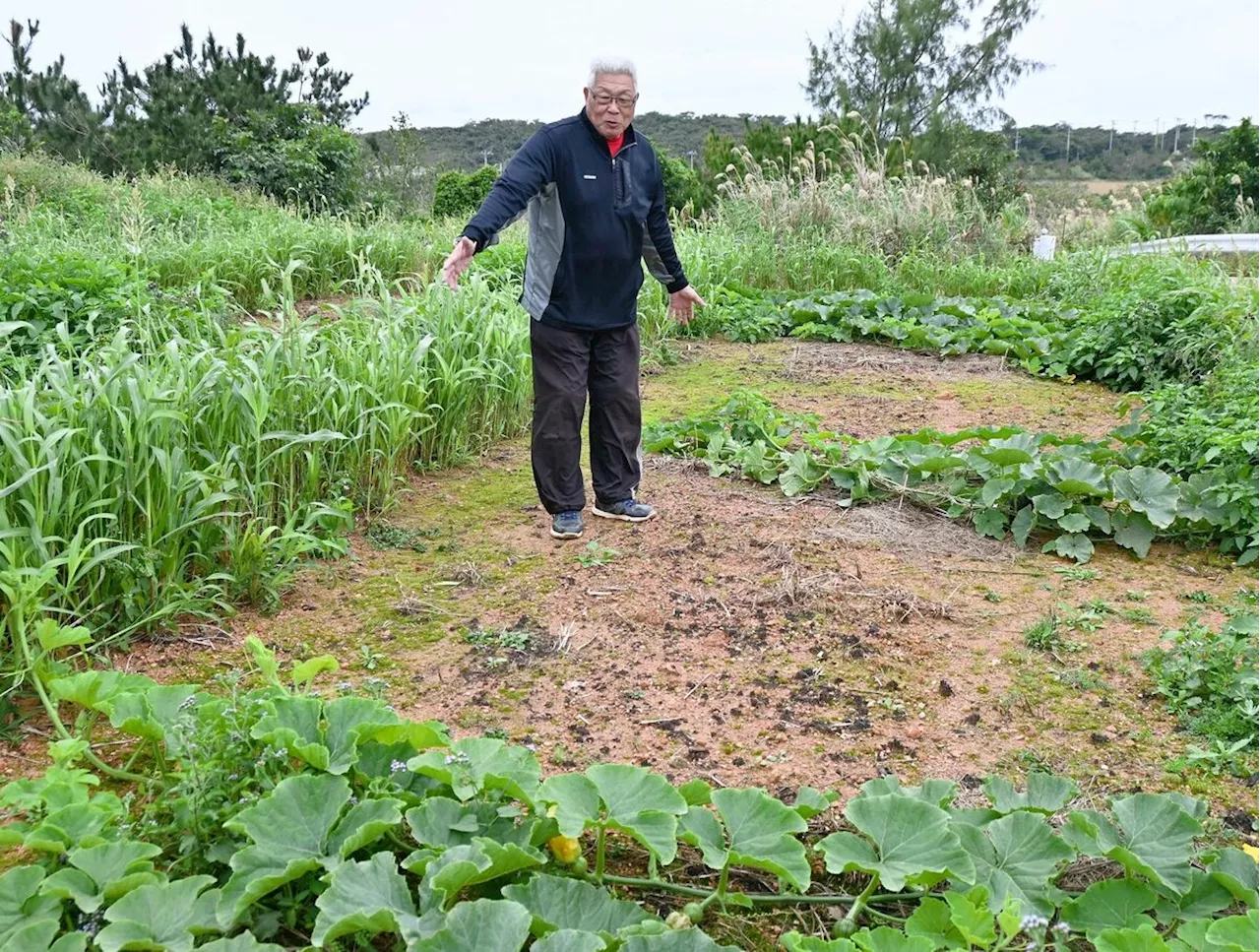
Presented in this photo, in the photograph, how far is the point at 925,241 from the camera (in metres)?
9.57

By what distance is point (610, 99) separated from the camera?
3.23 meters

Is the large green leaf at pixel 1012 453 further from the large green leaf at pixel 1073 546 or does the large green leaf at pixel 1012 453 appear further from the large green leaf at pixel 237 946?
the large green leaf at pixel 237 946

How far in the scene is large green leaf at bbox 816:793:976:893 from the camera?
156 centimetres

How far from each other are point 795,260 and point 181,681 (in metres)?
7.30

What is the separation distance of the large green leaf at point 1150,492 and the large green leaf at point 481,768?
8.29ft

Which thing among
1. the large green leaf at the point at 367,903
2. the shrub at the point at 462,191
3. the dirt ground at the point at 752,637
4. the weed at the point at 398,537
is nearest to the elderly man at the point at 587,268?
the dirt ground at the point at 752,637

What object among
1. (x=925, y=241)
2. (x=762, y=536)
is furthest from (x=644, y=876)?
(x=925, y=241)

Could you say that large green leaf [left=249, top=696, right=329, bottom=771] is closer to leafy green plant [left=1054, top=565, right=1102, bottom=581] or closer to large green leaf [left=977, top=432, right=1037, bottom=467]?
leafy green plant [left=1054, top=565, right=1102, bottom=581]

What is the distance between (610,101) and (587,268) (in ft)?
1.76

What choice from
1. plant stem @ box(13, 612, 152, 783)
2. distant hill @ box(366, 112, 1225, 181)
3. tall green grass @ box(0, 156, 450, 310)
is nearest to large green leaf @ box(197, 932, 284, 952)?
plant stem @ box(13, 612, 152, 783)

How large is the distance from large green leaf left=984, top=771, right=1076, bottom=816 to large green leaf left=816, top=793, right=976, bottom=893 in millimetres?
191

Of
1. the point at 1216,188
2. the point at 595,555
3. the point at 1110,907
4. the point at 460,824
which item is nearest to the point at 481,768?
the point at 460,824

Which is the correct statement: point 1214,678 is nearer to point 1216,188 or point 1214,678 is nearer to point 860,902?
point 860,902

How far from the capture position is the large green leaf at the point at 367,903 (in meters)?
1.38
